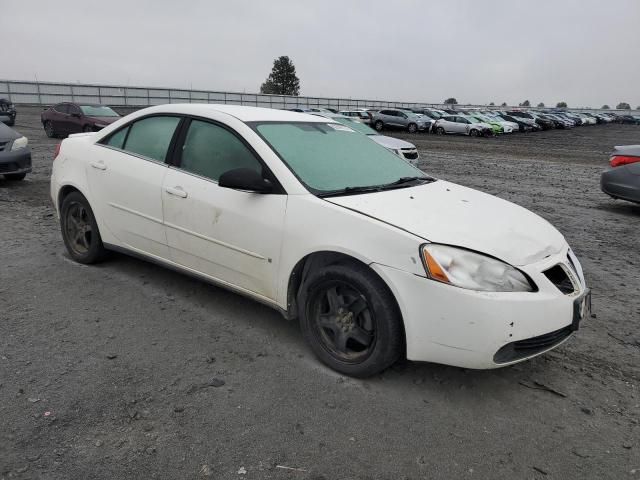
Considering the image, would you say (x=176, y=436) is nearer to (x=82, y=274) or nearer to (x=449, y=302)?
(x=449, y=302)

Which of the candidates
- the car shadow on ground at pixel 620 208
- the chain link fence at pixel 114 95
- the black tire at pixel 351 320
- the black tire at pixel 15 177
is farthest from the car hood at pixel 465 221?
the chain link fence at pixel 114 95

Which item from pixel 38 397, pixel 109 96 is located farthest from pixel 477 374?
pixel 109 96

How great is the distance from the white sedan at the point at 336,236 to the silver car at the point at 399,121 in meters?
31.0

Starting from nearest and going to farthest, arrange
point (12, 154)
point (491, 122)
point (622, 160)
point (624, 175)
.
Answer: point (624, 175) → point (622, 160) → point (12, 154) → point (491, 122)

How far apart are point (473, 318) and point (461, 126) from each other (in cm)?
3333

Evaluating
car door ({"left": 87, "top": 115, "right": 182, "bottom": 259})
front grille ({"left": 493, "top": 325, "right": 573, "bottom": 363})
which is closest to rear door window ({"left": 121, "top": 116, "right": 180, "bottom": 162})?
car door ({"left": 87, "top": 115, "right": 182, "bottom": 259})

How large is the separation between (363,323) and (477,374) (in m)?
0.81

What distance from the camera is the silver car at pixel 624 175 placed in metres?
8.05

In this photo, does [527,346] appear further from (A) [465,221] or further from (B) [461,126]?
(B) [461,126]

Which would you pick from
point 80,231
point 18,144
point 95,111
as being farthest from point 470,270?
point 95,111

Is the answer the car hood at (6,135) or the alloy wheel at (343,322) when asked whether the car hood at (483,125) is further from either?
the alloy wheel at (343,322)

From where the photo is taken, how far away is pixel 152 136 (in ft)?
13.9

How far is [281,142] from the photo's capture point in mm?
3633

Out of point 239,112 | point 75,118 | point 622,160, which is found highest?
point 239,112
